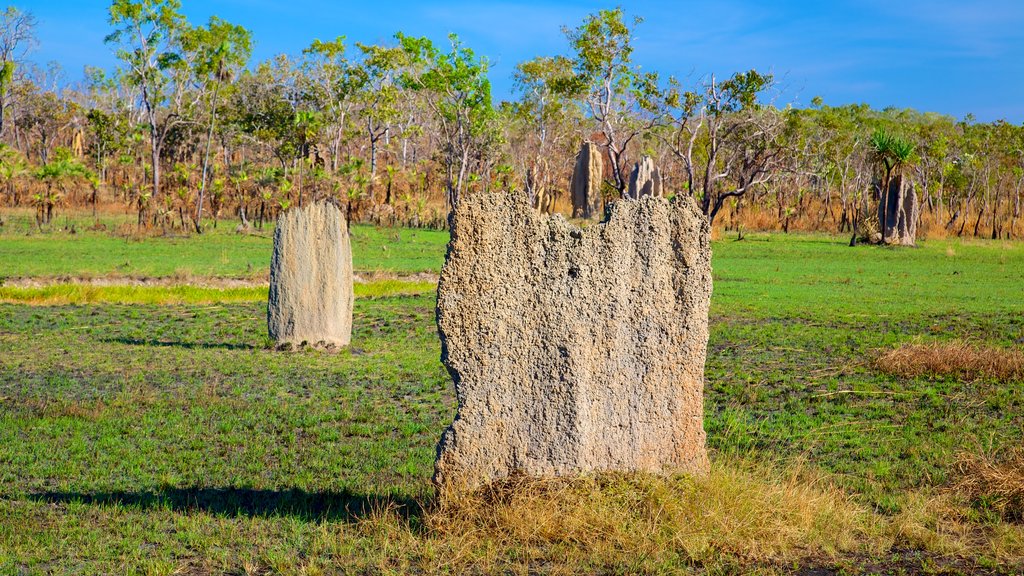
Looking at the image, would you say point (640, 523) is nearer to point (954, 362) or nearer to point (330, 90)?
point (954, 362)

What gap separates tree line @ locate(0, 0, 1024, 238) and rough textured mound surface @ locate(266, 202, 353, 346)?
2754 cm

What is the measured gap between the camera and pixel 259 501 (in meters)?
7.18

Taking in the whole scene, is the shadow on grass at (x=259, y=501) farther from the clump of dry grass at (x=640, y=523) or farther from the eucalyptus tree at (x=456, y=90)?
the eucalyptus tree at (x=456, y=90)

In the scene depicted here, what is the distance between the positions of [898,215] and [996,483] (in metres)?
36.1

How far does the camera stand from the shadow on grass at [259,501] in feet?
22.2

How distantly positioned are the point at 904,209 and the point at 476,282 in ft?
125

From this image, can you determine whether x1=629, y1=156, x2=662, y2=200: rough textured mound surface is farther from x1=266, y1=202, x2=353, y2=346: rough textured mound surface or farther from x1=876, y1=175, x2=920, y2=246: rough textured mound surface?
x1=266, y1=202, x2=353, y2=346: rough textured mound surface

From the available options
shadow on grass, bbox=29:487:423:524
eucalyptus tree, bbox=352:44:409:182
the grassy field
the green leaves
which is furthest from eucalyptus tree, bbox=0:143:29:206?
shadow on grass, bbox=29:487:423:524

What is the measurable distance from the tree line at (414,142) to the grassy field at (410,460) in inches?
1058

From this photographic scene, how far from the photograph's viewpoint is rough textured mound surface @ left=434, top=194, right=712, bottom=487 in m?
A: 6.53

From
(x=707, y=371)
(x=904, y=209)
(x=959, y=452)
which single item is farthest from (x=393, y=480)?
(x=904, y=209)

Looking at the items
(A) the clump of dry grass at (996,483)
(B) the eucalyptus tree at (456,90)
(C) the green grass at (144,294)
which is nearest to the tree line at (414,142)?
(B) the eucalyptus tree at (456,90)

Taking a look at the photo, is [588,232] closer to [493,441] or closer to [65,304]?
[493,441]

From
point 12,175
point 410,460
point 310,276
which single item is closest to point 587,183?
point 12,175
